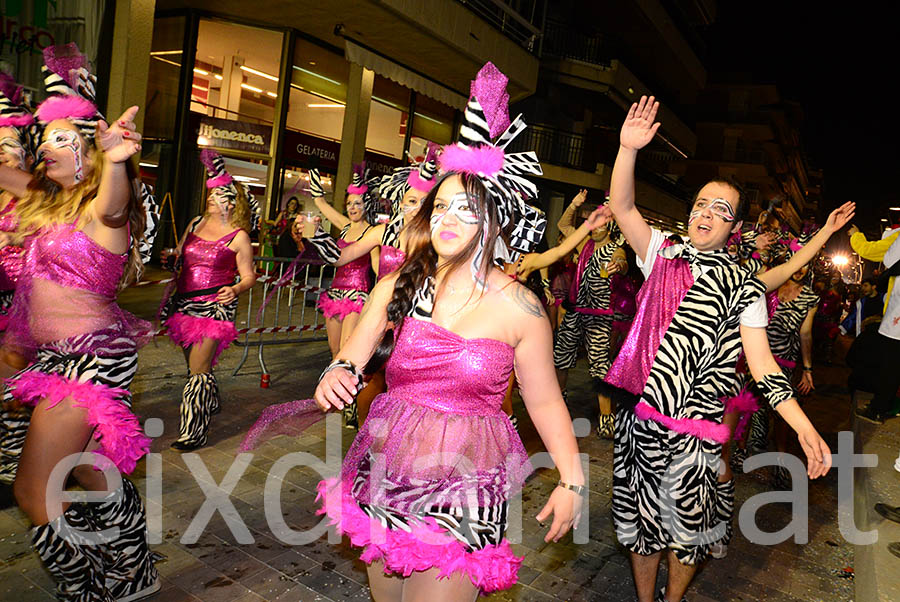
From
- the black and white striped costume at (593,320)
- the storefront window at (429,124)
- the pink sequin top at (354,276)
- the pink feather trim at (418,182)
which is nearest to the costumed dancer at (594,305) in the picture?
A: the black and white striped costume at (593,320)

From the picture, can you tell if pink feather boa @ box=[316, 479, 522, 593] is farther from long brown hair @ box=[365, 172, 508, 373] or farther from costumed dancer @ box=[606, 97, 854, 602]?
costumed dancer @ box=[606, 97, 854, 602]

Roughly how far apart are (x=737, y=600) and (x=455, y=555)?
9.28ft

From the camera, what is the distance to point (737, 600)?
414cm

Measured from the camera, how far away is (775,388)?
3.31 metres

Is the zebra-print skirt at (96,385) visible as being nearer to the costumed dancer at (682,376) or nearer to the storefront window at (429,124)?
the costumed dancer at (682,376)

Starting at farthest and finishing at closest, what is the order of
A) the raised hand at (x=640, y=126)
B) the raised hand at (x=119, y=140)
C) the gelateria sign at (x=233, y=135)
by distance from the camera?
the gelateria sign at (x=233, y=135)
the raised hand at (x=640, y=126)
the raised hand at (x=119, y=140)

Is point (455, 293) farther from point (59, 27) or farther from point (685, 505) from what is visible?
point (59, 27)

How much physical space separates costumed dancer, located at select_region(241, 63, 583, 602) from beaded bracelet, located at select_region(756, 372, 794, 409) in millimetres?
1464

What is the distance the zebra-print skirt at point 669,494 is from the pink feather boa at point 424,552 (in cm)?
138

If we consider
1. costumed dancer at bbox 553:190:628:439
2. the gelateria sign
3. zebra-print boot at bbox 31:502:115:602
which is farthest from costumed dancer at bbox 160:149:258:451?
the gelateria sign

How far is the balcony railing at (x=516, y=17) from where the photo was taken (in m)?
16.6

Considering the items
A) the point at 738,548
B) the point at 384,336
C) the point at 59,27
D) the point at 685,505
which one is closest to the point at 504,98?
the point at 384,336

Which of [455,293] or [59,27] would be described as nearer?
[455,293]

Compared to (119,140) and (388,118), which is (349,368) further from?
(388,118)
